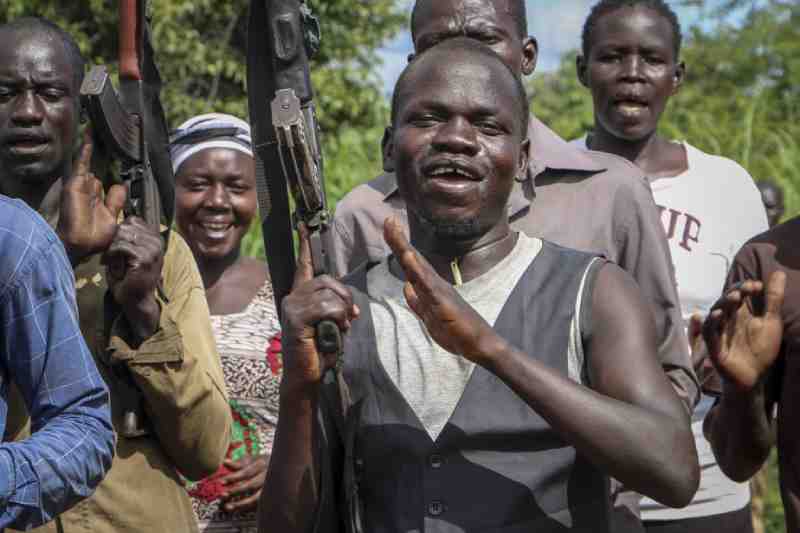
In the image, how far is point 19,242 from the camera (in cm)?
293

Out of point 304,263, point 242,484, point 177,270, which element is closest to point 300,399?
point 304,263

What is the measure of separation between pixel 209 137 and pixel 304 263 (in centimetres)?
252

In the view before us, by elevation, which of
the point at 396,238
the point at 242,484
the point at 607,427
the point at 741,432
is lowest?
A: the point at 242,484

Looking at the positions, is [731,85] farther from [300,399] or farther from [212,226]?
[300,399]

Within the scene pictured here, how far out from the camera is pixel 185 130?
5.54 metres

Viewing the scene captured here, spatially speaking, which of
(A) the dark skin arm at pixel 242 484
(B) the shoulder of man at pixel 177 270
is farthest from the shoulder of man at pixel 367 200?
(A) the dark skin arm at pixel 242 484

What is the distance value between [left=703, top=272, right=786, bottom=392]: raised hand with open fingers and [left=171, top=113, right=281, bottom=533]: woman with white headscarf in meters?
1.86

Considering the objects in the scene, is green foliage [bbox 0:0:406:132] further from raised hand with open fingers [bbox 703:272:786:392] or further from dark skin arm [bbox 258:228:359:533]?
dark skin arm [bbox 258:228:359:533]

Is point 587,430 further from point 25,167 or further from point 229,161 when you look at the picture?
point 229,161

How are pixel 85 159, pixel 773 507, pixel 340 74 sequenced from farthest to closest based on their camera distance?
pixel 340 74 → pixel 773 507 → pixel 85 159

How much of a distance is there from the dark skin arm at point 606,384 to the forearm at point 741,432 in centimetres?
68

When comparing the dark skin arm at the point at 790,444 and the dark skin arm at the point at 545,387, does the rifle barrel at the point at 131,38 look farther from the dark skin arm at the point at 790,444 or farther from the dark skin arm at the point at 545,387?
the dark skin arm at the point at 790,444

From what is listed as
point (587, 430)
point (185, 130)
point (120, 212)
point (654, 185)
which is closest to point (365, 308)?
point (587, 430)

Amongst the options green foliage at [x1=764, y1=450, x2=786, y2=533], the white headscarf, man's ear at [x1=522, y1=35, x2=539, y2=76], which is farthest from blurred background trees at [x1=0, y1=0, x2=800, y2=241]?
man's ear at [x1=522, y1=35, x2=539, y2=76]
